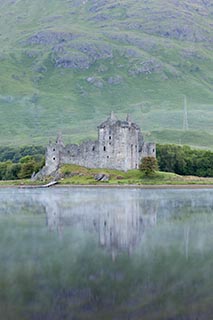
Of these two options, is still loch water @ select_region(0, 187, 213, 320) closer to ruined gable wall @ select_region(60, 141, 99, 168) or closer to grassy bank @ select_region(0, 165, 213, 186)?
grassy bank @ select_region(0, 165, 213, 186)

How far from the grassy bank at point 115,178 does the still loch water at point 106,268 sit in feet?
142

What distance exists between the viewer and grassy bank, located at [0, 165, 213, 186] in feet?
274

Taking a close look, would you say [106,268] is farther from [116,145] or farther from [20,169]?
[20,169]

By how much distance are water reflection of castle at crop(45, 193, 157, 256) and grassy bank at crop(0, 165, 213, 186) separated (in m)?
27.6

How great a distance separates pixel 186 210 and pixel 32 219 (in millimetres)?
14097

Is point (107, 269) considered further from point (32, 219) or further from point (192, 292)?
point (32, 219)

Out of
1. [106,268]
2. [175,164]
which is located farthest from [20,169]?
[106,268]

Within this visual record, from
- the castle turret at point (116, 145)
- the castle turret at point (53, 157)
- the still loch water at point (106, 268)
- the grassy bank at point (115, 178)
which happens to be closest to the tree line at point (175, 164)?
the castle turret at point (53, 157)

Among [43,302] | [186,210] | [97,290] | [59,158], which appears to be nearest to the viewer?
[43,302]

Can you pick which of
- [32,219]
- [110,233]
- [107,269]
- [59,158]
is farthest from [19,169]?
[107,269]

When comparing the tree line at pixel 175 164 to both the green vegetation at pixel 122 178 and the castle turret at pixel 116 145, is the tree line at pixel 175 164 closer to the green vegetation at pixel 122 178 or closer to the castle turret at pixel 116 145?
the green vegetation at pixel 122 178

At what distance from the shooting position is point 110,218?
3984 cm

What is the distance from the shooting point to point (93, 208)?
4784 cm

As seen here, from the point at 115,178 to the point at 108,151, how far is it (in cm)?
704
